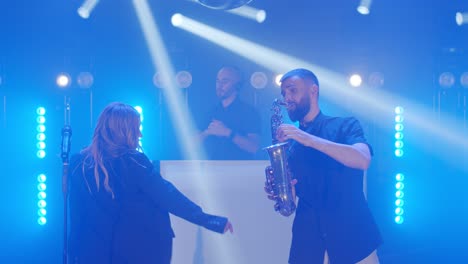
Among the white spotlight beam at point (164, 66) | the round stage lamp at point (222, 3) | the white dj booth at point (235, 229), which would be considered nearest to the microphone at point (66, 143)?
the white dj booth at point (235, 229)

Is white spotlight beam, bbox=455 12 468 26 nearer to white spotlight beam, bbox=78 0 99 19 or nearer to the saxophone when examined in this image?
white spotlight beam, bbox=78 0 99 19

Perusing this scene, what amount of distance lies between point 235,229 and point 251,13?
401 cm

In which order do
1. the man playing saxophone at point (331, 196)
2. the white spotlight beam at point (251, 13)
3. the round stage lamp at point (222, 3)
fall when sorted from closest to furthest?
the man playing saxophone at point (331, 196) → the round stage lamp at point (222, 3) → the white spotlight beam at point (251, 13)

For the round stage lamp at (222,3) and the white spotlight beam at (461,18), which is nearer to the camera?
the round stage lamp at (222,3)

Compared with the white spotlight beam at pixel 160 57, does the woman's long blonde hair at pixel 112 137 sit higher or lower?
lower

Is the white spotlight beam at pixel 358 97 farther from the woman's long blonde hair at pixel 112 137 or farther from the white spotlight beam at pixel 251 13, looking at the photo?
the woman's long blonde hair at pixel 112 137

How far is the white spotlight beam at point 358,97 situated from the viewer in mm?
7129

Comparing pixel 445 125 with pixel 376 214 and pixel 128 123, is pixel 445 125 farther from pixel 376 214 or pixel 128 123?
pixel 128 123

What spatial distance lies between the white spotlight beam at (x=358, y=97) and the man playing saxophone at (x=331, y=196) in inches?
159

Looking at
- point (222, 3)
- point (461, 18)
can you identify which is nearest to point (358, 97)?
point (461, 18)

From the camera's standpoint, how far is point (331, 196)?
308 cm

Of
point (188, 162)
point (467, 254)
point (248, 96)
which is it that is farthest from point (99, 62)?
point (467, 254)

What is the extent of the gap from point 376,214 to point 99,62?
3.98 meters

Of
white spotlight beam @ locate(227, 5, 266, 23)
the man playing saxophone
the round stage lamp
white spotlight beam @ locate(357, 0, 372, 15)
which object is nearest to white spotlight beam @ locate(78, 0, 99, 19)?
white spotlight beam @ locate(227, 5, 266, 23)
